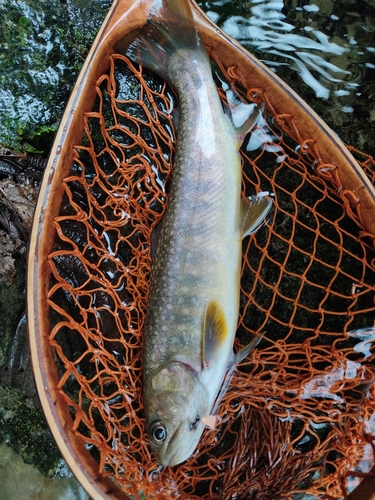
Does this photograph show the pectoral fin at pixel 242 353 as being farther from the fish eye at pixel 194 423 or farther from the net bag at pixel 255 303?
the fish eye at pixel 194 423

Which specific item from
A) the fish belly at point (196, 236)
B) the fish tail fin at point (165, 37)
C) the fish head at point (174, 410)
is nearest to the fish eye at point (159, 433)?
the fish head at point (174, 410)

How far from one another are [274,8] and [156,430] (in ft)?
8.54

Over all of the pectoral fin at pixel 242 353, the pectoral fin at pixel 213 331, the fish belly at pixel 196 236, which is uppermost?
the fish belly at pixel 196 236

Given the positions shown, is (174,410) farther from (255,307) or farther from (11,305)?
(11,305)

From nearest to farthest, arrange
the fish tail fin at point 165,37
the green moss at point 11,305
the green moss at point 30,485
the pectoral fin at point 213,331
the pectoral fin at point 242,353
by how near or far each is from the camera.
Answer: the pectoral fin at point 213,331 < the fish tail fin at point 165,37 < the pectoral fin at point 242,353 < the green moss at point 11,305 < the green moss at point 30,485

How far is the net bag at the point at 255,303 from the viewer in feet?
7.59

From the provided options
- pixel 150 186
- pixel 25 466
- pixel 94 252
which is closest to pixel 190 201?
pixel 150 186

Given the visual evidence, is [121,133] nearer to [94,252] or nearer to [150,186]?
[150,186]

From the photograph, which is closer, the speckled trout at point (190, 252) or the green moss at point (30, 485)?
the speckled trout at point (190, 252)

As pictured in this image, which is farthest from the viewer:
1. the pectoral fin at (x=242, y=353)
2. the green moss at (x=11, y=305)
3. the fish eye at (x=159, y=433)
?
the green moss at (x=11, y=305)

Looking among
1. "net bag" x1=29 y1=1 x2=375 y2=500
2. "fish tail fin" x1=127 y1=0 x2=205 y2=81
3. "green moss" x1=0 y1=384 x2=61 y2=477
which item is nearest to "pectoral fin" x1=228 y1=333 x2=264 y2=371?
"net bag" x1=29 y1=1 x2=375 y2=500

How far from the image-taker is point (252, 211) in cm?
236

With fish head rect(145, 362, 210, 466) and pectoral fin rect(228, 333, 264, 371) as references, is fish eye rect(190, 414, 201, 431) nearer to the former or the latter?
fish head rect(145, 362, 210, 466)

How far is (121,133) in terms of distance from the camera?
2744 mm
